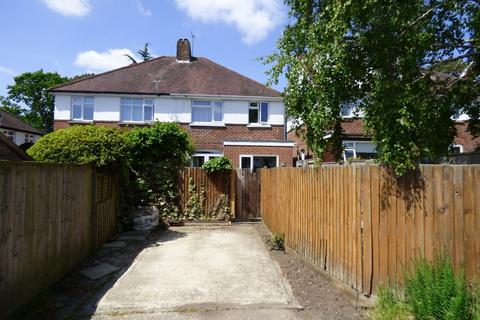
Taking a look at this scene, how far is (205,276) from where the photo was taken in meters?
6.68

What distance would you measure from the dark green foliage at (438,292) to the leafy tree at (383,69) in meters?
1.23

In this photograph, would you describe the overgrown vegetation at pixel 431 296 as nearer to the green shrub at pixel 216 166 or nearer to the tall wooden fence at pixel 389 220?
the tall wooden fence at pixel 389 220

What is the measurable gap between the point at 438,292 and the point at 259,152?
589 inches

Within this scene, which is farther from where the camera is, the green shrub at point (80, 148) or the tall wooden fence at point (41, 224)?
the green shrub at point (80, 148)

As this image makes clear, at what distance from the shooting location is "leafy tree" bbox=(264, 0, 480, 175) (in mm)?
5055

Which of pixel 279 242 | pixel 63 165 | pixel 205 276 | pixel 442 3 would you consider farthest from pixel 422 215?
pixel 63 165

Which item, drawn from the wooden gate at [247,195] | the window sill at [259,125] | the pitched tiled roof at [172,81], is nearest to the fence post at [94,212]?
→ the wooden gate at [247,195]

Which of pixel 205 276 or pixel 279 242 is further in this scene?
pixel 279 242

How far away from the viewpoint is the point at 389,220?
4965 millimetres

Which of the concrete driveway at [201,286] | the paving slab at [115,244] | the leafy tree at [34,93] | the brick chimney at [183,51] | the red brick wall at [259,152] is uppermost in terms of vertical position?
the leafy tree at [34,93]

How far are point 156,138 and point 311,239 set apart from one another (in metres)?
7.74

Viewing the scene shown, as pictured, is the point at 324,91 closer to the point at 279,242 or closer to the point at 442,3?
the point at 442,3

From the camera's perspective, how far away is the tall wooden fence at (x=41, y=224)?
4609 mm

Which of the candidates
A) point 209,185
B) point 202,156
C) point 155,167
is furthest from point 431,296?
point 202,156
